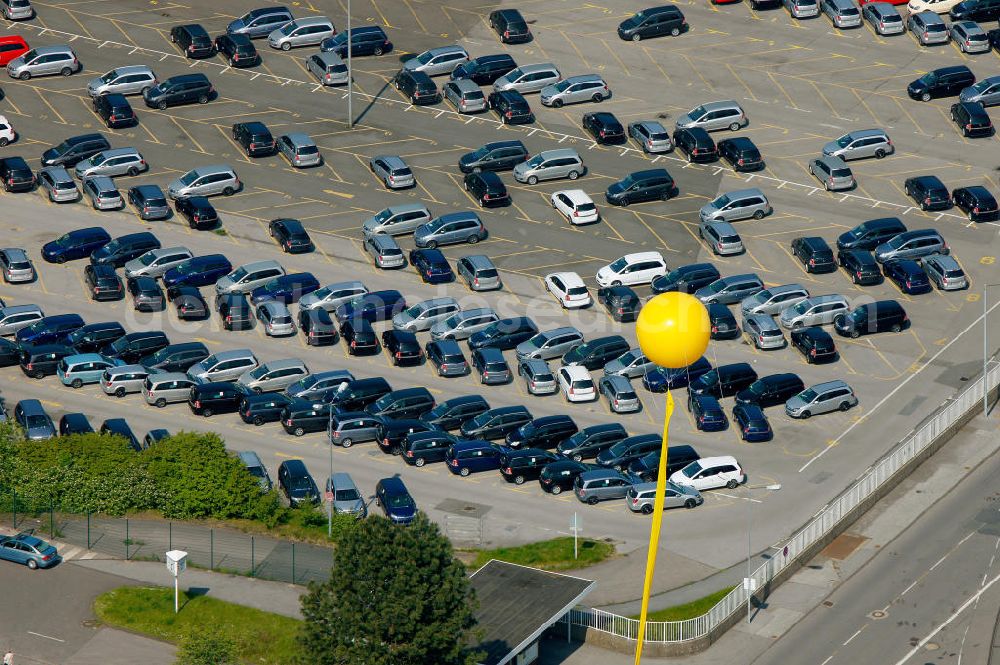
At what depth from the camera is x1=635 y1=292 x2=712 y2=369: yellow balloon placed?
65.7 meters

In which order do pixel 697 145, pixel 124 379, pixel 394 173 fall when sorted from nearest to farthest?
pixel 124 379, pixel 394 173, pixel 697 145

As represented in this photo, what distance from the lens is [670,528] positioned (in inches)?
3816

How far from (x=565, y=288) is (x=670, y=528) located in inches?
835

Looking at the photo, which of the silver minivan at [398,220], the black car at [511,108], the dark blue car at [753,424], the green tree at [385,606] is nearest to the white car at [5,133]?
the silver minivan at [398,220]

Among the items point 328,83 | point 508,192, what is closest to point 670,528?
point 508,192

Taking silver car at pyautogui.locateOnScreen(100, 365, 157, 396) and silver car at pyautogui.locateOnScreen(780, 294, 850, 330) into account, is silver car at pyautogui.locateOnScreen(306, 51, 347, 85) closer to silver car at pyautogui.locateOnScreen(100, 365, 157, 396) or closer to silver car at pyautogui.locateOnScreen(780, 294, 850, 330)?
silver car at pyautogui.locateOnScreen(100, 365, 157, 396)

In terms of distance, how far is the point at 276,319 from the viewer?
364 ft

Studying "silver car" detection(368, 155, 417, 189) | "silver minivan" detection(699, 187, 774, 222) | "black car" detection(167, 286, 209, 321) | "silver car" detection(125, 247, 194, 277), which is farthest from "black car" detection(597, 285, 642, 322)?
"silver car" detection(125, 247, 194, 277)

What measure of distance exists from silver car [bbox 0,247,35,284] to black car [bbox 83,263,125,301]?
12.0 feet

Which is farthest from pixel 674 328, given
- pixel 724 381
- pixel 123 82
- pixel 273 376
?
pixel 123 82

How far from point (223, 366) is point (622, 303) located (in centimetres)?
2189

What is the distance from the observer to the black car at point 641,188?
404ft

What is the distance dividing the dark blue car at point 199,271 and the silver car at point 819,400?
31948 millimetres

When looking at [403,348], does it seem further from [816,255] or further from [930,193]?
[930,193]
